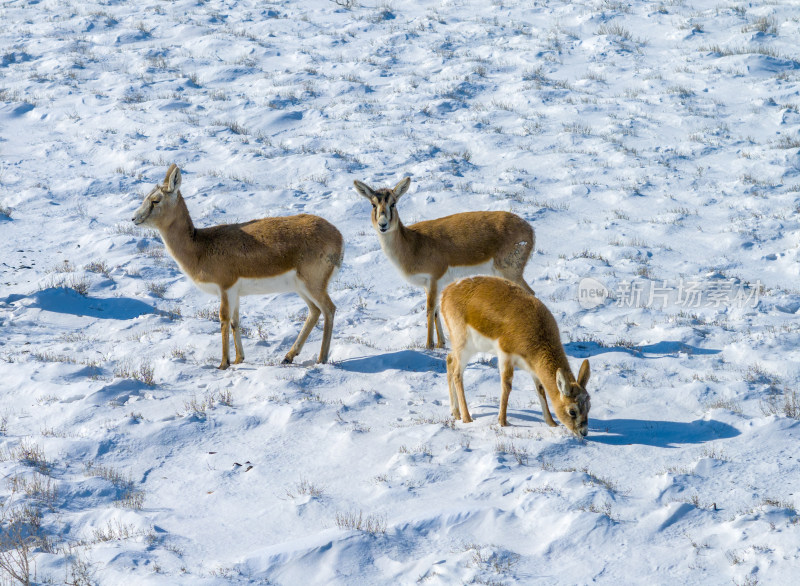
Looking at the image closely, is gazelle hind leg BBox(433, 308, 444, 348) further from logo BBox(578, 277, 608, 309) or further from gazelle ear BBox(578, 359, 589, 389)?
gazelle ear BBox(578, 359, 589, 389)

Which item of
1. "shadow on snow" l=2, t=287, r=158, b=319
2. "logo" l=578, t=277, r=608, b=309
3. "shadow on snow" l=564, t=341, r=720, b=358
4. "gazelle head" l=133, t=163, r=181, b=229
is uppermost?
"gazelle head" l=133, t=163, r=181, b=229

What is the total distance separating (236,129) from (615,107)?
9187 mm

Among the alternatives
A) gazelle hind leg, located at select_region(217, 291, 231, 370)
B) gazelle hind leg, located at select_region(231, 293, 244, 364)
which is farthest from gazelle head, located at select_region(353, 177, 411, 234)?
gazelle hind leg, located at select_region(217, 291, 231, 370)

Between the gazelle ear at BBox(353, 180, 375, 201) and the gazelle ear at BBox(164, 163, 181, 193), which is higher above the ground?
the gazelle ear at BBox(164, 163, 181, 193)

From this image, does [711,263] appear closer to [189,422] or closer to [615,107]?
[615,107]

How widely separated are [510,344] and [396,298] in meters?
4.85

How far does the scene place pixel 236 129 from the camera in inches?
761

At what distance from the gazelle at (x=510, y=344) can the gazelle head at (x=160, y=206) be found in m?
4.01

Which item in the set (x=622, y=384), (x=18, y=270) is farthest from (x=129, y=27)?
(x=622, y=384)

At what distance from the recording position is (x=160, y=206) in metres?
10.5

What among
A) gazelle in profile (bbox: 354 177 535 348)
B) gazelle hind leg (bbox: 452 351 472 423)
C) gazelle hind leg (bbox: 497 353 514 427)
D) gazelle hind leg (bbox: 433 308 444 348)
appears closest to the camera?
gazelle hind leg (bbox: 497 353 514 427)

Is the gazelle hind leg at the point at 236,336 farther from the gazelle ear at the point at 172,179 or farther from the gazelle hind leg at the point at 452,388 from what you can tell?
the gazelle hind leg at the point at 452,388

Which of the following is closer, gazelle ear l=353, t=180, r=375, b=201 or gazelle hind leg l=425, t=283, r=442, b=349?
gazelle hind leg l=425, t=283, r=442, b=349

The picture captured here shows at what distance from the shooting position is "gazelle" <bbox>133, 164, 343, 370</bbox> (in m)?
10.1
